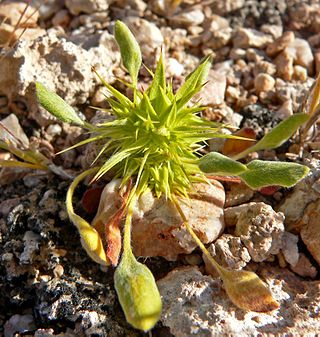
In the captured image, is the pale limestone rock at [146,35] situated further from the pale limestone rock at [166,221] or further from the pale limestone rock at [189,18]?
the pale limestone rock at [166,221]

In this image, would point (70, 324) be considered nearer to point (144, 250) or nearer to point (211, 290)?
point (144, 250)

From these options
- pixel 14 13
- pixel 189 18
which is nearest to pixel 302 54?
pixel 189 18

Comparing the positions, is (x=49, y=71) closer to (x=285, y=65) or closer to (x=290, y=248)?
(x=285, y=65)

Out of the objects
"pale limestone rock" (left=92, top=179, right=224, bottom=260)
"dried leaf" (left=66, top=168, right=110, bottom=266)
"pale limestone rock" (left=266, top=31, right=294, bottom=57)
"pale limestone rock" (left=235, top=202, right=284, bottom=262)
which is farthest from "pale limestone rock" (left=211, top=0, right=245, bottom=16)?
"dried leaf" (left=66, top=168, right=110, bottom=266)

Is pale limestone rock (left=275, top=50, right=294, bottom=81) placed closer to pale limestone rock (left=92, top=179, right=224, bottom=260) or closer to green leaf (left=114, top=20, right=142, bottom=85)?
green leaf (left=114, top=20, right=142, bottom=85)

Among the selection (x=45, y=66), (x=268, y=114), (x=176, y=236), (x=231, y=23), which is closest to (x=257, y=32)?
(x=231, y=23)
